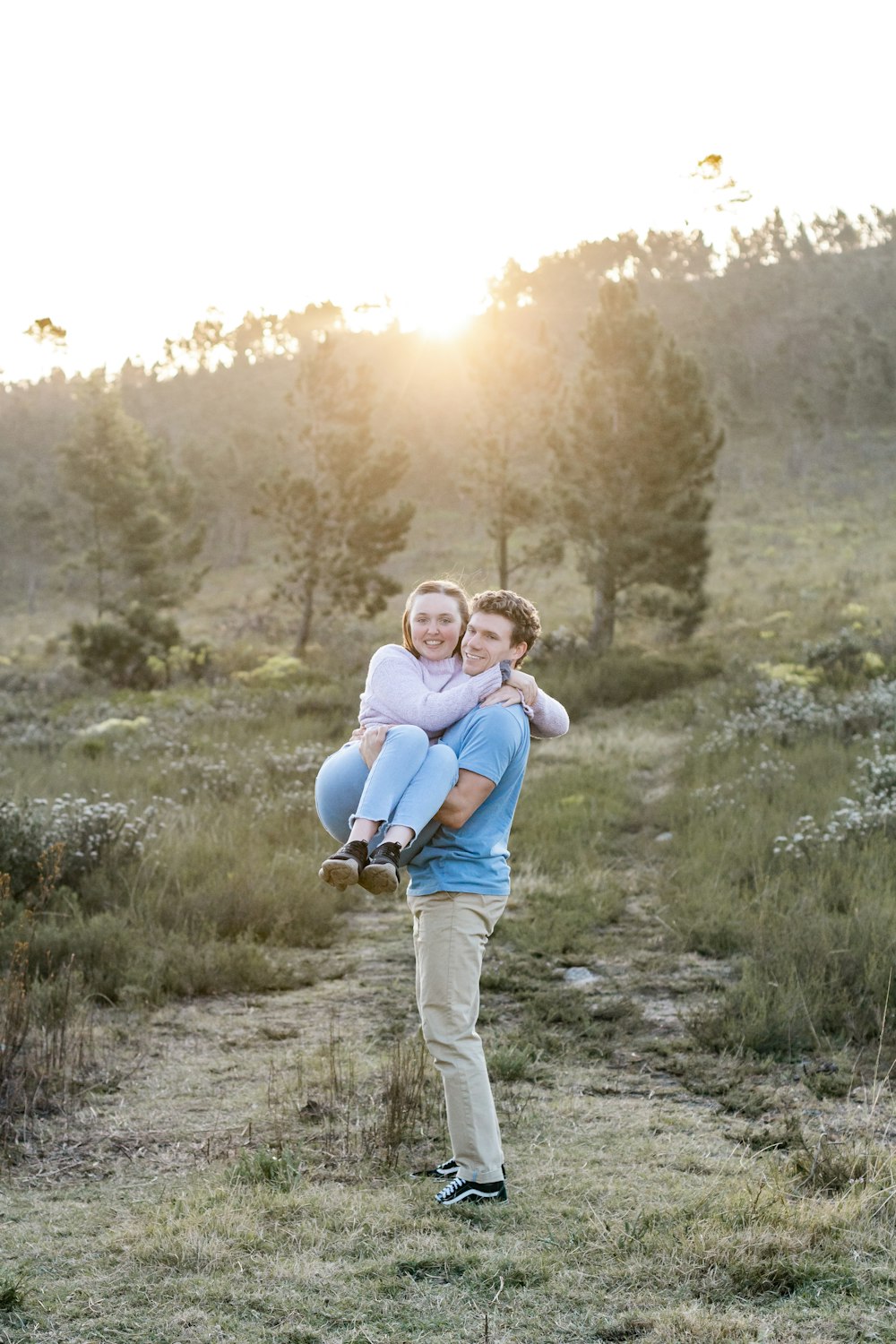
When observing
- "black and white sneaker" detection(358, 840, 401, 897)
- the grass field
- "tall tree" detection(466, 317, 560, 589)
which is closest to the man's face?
"black and white sneaker" detection(358, 840, 401, 897)

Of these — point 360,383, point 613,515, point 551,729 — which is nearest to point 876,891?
point 551,729

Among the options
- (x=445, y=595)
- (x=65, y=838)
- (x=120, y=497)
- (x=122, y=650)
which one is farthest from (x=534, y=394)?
(x=445, y=595)

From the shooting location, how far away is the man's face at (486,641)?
3.84 metres

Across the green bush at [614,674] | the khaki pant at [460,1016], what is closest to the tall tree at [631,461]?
the green bush at [614,674]

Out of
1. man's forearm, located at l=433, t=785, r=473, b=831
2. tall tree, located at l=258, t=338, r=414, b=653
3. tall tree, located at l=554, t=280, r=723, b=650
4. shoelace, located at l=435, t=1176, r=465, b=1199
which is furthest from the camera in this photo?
tall tree, located at l=258, t=338, r=414, b=653

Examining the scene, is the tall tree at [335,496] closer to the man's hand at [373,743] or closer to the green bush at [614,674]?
the green bush at [614,674]

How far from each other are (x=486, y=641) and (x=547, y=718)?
421 millimetres

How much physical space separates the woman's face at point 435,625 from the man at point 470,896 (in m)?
0.11

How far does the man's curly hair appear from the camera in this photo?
383 centimetres

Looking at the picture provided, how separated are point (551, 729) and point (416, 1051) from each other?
77.8 inches

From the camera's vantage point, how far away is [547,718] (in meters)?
4.07

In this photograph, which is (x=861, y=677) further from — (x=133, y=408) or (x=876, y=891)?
(x=133, y=408)

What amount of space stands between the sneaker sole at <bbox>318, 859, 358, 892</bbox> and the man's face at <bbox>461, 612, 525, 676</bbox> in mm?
799

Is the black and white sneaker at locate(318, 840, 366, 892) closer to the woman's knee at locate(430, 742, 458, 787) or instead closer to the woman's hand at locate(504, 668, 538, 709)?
the woman's knee at locate(430, 742, 458, 787)
